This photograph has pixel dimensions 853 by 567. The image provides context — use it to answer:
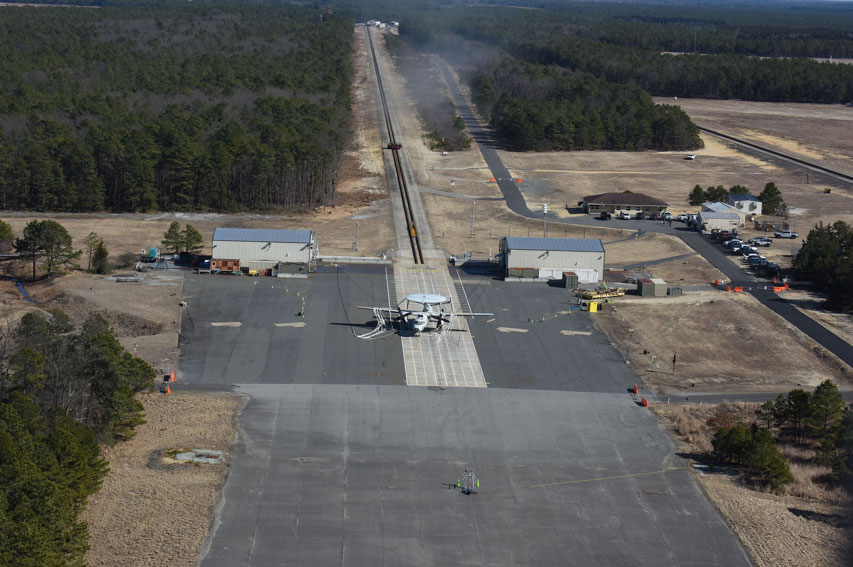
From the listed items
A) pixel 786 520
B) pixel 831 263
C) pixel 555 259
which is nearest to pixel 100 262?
pixel 555 259

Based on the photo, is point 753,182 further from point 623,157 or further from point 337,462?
point 337,462

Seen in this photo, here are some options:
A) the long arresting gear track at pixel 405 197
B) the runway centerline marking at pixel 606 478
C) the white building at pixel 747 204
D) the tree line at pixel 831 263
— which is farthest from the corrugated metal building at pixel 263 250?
the white building at pixel 747 204

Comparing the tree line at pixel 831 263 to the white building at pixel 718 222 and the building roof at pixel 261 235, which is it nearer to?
the white building at pixel 718 222

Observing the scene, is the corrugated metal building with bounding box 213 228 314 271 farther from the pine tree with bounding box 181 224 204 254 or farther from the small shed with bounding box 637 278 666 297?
the small shed with bounding box 637 278 666 297

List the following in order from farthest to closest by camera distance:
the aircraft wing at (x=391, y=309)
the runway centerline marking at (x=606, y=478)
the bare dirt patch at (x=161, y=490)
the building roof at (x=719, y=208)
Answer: the building roof at (x=719, y=208), the aircraft wing at (x=391, y=309), the runway centerline marking at (x=606, y=478), the bare dirt patch at (x=161, y=490)

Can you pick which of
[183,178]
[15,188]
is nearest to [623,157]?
[183,178]

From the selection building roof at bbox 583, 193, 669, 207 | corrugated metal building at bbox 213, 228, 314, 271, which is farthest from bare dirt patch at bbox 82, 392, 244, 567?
building roof at bbox 583, 193, 669, 207
